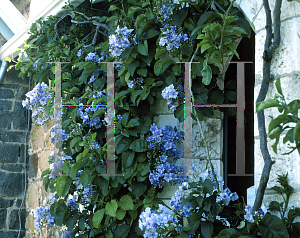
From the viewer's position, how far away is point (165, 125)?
94.7 inches

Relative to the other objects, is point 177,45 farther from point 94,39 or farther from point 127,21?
point 94,39

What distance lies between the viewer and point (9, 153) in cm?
373

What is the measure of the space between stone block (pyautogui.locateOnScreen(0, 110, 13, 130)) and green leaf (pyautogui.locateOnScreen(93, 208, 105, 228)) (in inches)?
77.7

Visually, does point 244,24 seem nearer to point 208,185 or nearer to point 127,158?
point 208,185

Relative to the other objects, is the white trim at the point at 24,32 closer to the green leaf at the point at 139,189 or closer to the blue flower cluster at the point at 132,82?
the blue flower cluster at the point at 132,82

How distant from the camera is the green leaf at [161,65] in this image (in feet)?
7.23

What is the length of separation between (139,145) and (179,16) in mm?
849

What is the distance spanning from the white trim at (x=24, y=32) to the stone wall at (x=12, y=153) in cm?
26

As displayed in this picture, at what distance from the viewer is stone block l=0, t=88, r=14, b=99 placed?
3.82 m

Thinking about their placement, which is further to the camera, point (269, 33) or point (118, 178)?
point (118, 178)

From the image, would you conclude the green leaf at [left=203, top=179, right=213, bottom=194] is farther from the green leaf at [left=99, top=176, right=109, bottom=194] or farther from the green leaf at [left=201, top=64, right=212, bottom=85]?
the green leaf at [left=99, top=176, right=109, bottom=194]

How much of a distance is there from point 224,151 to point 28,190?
2263mm

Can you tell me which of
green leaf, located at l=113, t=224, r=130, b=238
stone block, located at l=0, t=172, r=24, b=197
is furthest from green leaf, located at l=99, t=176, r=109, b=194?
stone block, located at l=0, t=172, r=24, b=197

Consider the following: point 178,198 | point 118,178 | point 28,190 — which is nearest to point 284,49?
point 178,198
